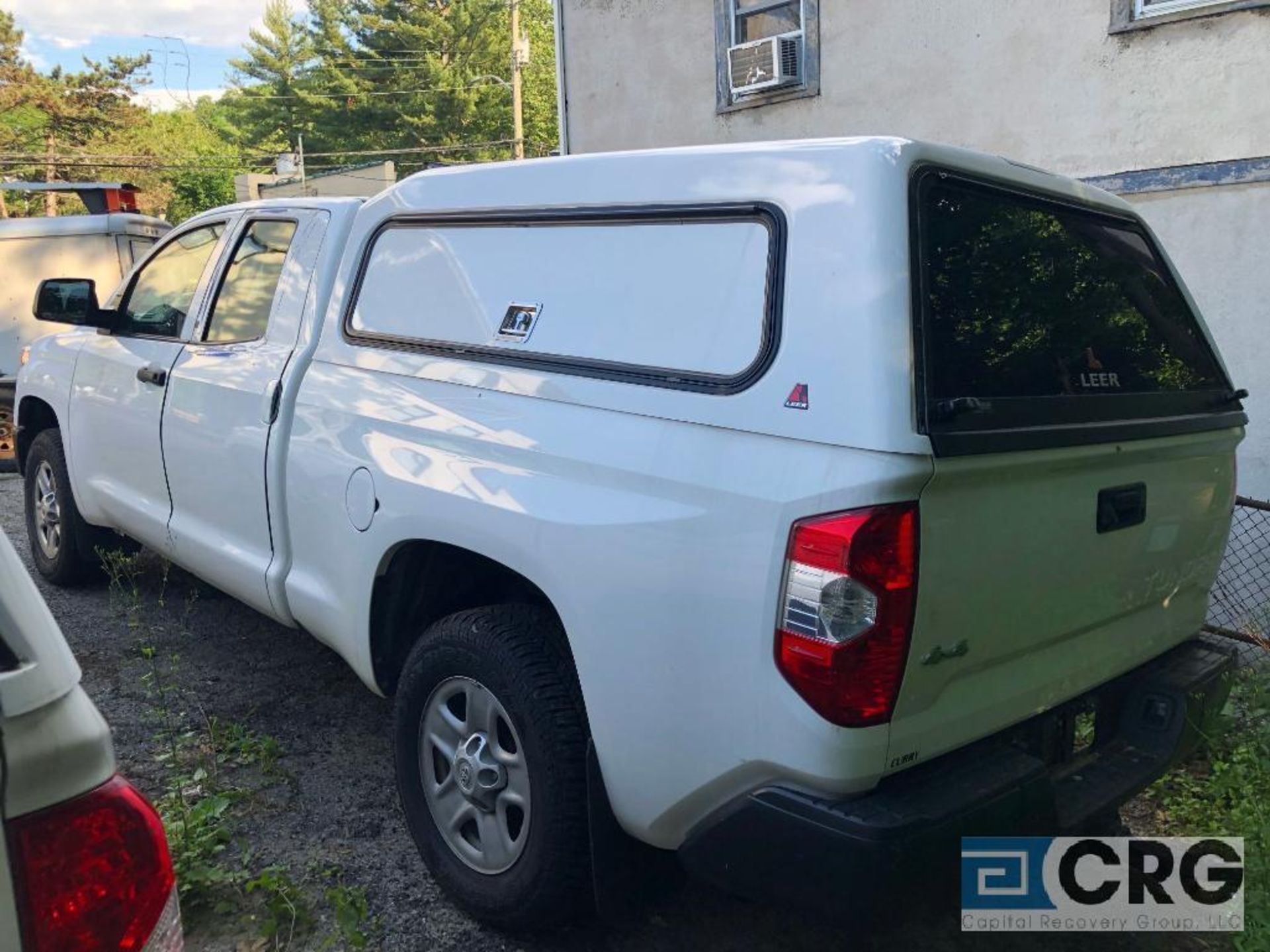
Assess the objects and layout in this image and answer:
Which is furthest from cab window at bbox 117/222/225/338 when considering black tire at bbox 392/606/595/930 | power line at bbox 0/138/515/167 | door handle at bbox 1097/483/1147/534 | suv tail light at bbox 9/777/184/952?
power line at bbox 0/138/515/167

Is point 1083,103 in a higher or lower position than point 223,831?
higher

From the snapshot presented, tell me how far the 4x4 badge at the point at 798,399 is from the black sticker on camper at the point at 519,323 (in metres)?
0.90

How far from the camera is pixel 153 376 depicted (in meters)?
4.28

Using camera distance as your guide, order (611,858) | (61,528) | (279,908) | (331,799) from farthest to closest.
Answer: (61,528) < (331,799) < (279,908) < (611,858)

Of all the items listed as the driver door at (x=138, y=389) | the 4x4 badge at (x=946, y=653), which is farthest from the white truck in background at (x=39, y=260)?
the 4x4 badge at (x=946, y=653)

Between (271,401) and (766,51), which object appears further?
(766,51)

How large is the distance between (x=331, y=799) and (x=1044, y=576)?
8.02 feet

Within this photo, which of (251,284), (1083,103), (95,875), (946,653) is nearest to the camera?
(95,875)

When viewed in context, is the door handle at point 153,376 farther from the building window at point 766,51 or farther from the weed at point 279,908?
the building window at point 766,51

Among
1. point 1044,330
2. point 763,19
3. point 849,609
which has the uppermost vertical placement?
point 763,19

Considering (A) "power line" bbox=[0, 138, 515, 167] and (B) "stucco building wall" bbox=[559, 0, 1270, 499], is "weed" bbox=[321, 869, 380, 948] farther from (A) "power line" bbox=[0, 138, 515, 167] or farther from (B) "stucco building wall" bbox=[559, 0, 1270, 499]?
(A) "power line" bbox=[0, 138, 515, 167]

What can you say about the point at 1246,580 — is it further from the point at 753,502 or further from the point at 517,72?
the point at 517,72

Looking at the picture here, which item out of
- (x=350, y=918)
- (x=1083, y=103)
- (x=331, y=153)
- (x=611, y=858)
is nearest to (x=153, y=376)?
(x=350, y=918)

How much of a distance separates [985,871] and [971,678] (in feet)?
1.90
